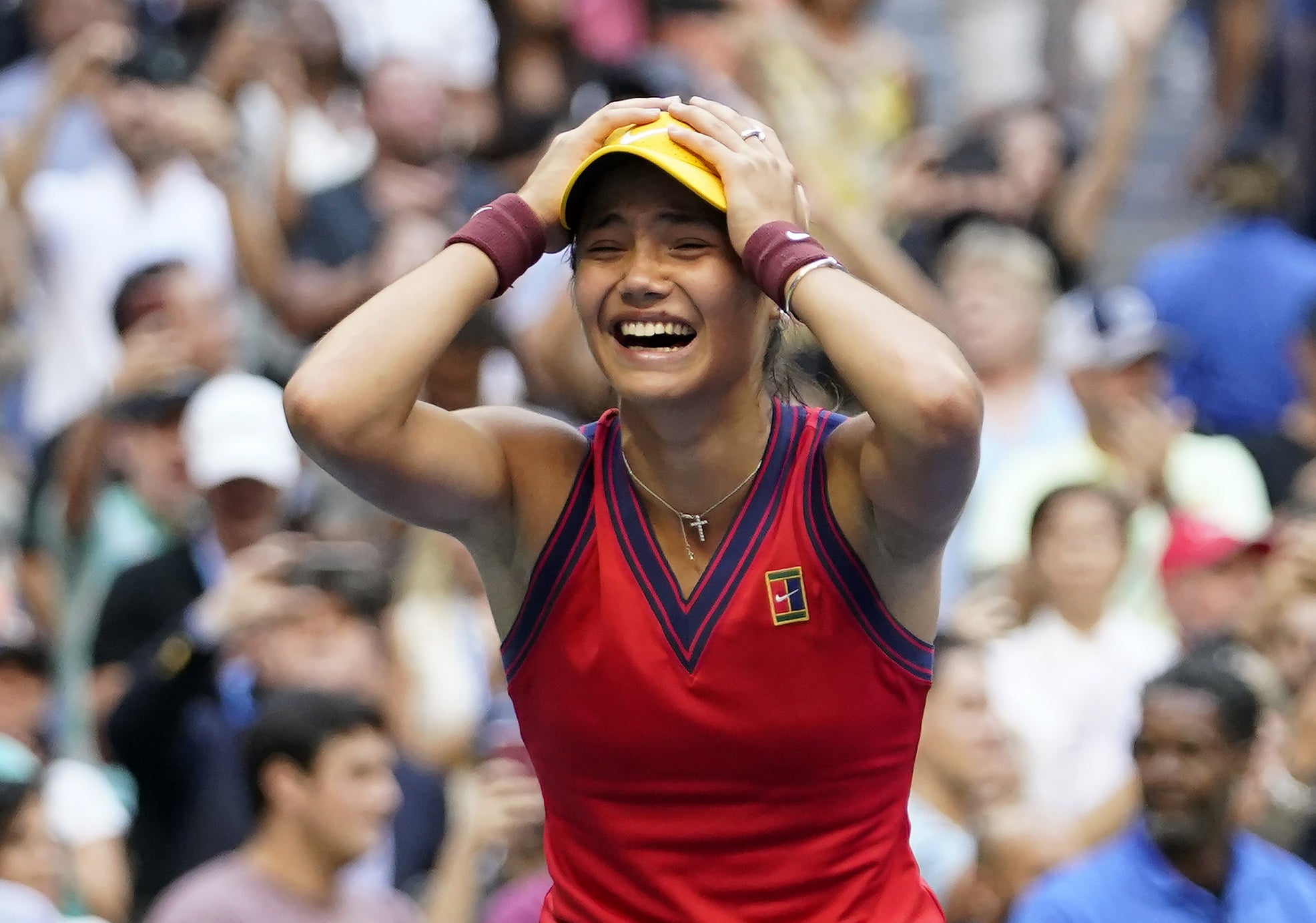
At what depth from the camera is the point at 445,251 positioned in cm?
309

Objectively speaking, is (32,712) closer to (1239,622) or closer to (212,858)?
(212,858)

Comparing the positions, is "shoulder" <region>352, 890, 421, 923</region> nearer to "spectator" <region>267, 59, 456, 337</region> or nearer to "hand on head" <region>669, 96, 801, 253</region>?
"hand on head" <region>669, 96, 801, 253</region>

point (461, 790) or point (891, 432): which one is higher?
point (891, 432)

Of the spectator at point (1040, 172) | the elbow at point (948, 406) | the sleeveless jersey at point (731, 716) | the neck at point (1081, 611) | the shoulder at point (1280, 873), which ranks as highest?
the elbow at point (948, 406)

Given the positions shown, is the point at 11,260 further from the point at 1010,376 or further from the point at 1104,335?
the point at 1104,335

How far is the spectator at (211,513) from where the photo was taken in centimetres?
582

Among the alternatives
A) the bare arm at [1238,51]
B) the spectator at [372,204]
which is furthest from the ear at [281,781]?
the bare arm at [1238,51]

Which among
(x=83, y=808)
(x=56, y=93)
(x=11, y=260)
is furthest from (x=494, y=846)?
(x=56, y=93)

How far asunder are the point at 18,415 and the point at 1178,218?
5867 mm

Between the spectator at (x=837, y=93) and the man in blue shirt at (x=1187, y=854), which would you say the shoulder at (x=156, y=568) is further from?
the spectator at (x=837, y=93)

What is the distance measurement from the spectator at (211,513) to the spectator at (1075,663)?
2.08 meters

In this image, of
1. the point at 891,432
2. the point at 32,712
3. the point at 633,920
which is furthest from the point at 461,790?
the point at 891,432

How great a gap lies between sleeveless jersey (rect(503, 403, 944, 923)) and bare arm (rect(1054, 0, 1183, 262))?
5.83m

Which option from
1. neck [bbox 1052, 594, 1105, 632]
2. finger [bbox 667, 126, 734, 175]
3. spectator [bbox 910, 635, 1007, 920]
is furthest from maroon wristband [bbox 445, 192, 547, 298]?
neck [bbox 1052, 594, 1105, 632]
